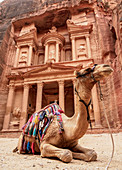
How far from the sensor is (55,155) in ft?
9.13

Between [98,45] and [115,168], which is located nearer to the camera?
[115,168]

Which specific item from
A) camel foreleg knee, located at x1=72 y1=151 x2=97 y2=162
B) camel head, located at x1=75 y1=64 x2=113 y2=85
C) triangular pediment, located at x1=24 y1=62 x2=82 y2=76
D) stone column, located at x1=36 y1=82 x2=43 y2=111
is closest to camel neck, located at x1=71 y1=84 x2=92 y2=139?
camel head, located at x1=75 y1=64 x2=113 y2=85

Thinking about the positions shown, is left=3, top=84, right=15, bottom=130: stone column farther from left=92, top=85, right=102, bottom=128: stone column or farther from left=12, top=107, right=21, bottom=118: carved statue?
left=92, top=85, right=102, bottom=128: stone column

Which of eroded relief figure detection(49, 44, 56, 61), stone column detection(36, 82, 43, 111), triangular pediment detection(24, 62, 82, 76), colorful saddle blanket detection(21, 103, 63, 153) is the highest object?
eroded relief figure detection(49, 44, 56, 61)

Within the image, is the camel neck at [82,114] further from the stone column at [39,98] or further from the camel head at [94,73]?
the stone column at [39,98]

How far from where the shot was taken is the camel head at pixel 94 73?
7.63ft

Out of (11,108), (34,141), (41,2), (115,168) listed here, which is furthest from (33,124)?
(41,2)

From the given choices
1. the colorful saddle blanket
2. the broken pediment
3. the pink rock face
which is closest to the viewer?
the colorful saddle blanket

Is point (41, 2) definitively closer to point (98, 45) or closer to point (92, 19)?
point (92, 19)

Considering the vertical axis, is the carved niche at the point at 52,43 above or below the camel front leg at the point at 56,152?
above

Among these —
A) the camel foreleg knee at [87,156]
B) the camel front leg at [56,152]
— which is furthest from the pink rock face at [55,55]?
the camel front leg at [56,152]

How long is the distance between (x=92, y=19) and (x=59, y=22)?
5725 millimetres

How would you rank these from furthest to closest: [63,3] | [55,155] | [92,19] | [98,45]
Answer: [63,3], [92,19], [98,45], [55,155]

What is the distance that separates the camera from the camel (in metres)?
2.57
